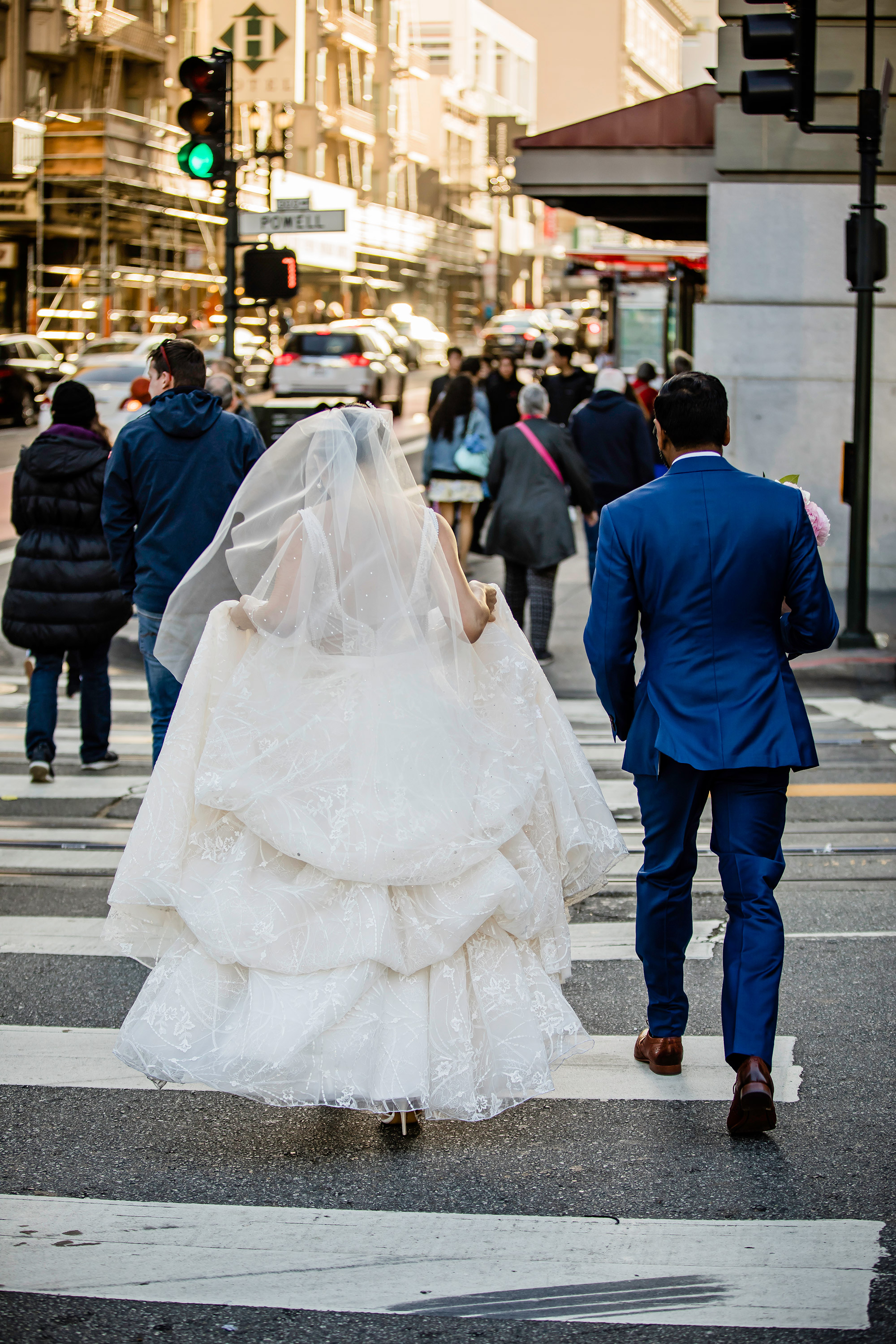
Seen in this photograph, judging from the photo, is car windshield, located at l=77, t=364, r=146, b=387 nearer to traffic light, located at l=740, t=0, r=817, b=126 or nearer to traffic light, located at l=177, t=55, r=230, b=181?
traffic light, located at l=177, t=55, r=230, b=181

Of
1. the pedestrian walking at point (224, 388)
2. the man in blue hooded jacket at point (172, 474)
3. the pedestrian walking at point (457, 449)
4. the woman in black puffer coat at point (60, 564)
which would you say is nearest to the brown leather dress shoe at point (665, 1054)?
the man in blue hooded jacket at point (172, 474)

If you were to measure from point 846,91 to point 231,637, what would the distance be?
34.4ft

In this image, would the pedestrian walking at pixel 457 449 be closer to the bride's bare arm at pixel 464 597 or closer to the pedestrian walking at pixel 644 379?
the pedestrian walking at pixel 644 379

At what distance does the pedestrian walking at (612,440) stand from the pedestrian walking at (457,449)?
1.48 m

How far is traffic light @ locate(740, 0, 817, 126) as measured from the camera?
Answer: 384 inches

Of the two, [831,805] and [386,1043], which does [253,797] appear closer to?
[386,1043]

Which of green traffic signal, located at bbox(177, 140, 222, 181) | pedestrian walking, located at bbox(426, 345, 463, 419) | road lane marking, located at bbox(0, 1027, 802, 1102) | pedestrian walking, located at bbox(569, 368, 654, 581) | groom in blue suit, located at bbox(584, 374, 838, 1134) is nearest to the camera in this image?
groom in blue suit, located at bbox(584, 374, 838, 1134)

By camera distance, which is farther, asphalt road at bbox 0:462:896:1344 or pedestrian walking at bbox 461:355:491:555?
pedestrian walking at bbox 461:355:491:555

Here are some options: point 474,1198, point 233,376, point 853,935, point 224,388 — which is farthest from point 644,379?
point 474,1198

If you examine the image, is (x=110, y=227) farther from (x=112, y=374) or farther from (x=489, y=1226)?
(x=489, y=1226)

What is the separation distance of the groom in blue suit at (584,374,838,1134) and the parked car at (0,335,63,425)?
25057mm

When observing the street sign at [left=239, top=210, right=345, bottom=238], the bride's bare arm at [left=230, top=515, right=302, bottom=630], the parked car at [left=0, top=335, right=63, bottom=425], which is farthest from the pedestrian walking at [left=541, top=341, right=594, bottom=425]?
the parked car at [left=0, top=335, right=63, bottom=425]

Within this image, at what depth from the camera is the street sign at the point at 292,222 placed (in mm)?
13195

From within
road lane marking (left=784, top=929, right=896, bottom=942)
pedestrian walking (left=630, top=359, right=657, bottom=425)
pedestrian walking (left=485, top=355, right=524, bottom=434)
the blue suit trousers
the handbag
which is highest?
pedestrian walking (left=630, top=359, right=657, bottom=425)
